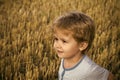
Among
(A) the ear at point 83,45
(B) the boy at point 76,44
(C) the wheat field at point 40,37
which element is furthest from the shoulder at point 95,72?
(C) the wheat field at point 40,37

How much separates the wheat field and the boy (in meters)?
0.72

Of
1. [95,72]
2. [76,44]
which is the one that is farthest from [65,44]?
[95,72]

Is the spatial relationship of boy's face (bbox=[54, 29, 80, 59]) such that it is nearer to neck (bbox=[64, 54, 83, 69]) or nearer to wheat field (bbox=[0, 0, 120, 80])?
neck (bbox=[64, 54, 83, 69])

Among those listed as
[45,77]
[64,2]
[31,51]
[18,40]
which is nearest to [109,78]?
[45,77]

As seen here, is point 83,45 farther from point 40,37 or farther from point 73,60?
point 40,37

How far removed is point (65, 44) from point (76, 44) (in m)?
0.09

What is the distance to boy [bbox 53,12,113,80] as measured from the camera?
2547 millimetres

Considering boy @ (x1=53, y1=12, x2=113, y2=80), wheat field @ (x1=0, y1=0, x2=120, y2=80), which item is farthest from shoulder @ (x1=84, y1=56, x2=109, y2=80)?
wheat field @ (x1=0, y1=0, x2=120, y2=80)

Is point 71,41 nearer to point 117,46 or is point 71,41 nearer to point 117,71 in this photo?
point 117,71

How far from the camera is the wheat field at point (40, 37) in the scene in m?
3.52

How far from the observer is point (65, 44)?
2553 mm

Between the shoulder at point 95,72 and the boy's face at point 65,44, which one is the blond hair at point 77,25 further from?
the shoulder at point 95,72

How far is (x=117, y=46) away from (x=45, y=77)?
1.20m

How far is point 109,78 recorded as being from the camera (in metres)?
2.62
